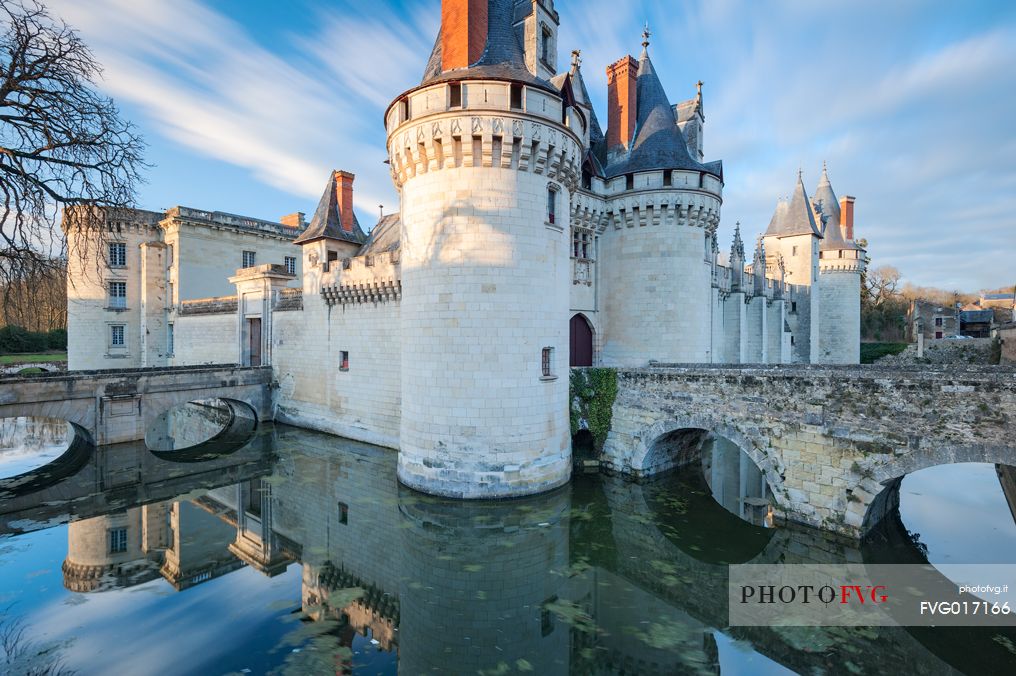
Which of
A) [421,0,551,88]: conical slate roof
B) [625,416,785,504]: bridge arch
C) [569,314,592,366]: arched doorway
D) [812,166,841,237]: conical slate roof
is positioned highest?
[812,166,841,237]: conical slate roof

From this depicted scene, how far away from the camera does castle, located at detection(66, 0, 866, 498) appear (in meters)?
11.2

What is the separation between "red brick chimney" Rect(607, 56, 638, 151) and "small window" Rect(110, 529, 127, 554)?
17748 mm

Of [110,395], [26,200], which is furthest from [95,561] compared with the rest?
[110,395]

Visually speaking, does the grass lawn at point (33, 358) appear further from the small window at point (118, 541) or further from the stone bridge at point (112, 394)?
the small window at point (118, 541)

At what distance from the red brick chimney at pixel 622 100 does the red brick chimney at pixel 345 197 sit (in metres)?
10.8

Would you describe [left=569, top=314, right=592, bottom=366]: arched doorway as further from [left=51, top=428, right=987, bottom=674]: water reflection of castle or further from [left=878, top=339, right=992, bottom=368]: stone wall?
[left=878, top=339, right=992, bottom=368]: stone wall

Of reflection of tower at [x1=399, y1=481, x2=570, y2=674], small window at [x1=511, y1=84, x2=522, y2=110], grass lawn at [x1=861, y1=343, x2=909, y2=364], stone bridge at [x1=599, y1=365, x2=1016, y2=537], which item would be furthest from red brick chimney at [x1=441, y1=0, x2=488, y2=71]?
grass lawn at [x1=861, y1=343, x2=909, y2=364]

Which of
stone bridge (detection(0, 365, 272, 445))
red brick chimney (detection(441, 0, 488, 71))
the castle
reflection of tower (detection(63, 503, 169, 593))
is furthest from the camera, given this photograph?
stone bridge (detection(0, 365, 272, 445))

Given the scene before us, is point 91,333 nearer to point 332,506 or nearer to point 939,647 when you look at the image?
point 332,506

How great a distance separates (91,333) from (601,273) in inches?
1097

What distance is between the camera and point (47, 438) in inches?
757

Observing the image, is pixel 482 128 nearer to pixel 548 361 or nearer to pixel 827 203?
pixel 548 361

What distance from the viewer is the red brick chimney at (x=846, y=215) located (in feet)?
112

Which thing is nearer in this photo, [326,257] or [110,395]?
[110,395]
